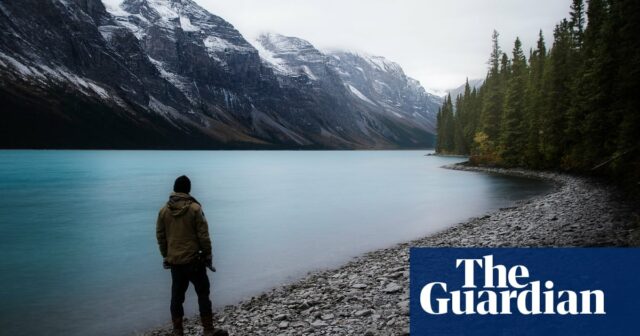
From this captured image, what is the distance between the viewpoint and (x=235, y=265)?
21172 millimetres

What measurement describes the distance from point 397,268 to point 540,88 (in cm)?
5828

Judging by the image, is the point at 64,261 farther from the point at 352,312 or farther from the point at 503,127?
the point at 503,127

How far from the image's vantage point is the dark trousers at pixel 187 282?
32.9 ft

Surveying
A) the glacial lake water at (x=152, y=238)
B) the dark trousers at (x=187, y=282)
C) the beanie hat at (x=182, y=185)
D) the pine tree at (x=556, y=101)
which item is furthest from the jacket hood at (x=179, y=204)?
the pine tree at (x=556, y=101)

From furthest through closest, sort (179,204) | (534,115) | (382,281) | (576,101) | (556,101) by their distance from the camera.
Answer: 1. (534,115)
2. (556,101)
3. (576,101)
4. (382,281)
5. (179,204)

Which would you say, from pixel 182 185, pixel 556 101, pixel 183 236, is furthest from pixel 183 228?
pixel 556 101

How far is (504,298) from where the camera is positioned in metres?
9.27

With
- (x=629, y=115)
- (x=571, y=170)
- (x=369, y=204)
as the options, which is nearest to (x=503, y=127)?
(x=571, y=170)

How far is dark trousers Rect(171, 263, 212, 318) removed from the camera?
10023 millimetres

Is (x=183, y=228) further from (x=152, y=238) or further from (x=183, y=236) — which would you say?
(x=152, y=238)

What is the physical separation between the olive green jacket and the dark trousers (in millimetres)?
253

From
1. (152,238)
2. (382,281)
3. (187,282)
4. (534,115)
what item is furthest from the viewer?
(534,115)

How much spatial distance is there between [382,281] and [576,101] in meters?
44.7

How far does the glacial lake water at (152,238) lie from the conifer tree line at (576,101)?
25.8 feet
